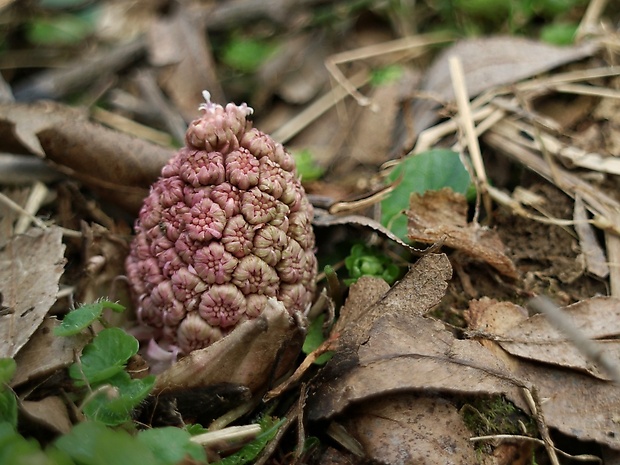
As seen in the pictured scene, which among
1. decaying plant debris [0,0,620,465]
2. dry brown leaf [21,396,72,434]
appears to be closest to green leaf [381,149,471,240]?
decaying plant debris [0,0,620,465]

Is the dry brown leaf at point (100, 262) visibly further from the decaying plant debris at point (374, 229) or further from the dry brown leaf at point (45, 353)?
the dry brown leaf at point (45, 353)

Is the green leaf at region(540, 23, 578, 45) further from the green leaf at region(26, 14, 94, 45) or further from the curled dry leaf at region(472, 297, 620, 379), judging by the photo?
the green leaf at region(26, 14, 94, 45)

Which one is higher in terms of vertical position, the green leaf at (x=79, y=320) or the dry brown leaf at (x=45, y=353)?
the green leaf at (x=79, y=320)

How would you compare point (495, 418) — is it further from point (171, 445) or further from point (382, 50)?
point (382, 50)

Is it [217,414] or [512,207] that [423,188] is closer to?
[512,207]

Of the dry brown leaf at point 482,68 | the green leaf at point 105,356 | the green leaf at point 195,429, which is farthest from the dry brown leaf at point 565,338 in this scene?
the green leaf at point 105,356

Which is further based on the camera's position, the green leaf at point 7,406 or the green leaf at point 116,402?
the green leaf at point 116,402

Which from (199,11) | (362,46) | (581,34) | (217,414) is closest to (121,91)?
(199,11)
